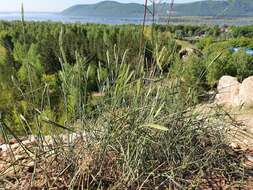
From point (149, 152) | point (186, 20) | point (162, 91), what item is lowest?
point (149, 152)

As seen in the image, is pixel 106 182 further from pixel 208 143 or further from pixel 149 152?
pixel 208 143

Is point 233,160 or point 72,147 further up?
point 72,147

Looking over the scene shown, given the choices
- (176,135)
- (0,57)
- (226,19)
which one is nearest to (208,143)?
(176,135)

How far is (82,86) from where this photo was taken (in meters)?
1.38

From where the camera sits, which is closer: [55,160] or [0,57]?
[55,160]

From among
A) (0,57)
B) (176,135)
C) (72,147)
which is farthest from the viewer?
(0,57)

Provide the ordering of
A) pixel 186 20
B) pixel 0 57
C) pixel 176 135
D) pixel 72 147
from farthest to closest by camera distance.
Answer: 1. pixel 0 57
2. pixel 186 20
3. pixel 176 135
4. pixel 72 147

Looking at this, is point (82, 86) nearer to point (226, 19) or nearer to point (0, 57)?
point (226, 19)

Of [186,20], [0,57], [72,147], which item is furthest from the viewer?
[0,57]

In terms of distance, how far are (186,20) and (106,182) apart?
87 cm

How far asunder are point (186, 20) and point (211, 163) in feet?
2.30

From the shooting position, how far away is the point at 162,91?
1.50m

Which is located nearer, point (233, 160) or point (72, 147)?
point (72, 147)

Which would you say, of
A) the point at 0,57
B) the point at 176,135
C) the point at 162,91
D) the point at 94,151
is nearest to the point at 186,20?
the point at 162,91
